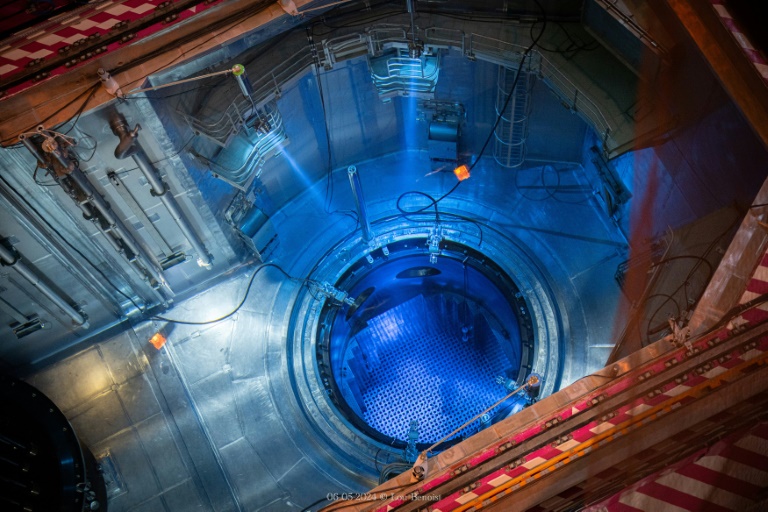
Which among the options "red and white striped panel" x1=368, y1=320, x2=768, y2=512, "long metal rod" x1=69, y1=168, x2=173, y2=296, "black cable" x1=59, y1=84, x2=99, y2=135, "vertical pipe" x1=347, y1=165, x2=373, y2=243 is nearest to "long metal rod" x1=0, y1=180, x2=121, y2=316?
Result: "long metal rod" x1=69, y1=168, x2=173, y2=296

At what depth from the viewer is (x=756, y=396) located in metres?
7.30

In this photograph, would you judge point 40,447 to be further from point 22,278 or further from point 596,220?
Answer: point 596,220

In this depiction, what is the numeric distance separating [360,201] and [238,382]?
14.1 feet

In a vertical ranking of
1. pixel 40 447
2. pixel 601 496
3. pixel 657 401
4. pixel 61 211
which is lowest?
pixel 601 496

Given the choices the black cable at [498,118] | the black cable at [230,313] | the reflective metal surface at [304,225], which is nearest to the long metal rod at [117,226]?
the reflective metal surface at [304,225]

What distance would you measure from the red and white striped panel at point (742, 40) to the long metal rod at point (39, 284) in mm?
11002

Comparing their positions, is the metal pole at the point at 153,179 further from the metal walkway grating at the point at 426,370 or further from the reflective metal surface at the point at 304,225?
the metal walkway grating at the point at 426,370

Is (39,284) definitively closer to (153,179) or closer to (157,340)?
(157,340)

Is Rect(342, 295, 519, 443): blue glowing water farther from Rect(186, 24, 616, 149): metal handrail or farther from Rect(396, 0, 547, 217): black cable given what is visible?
Rect(186, 24, 616, 149): metal handrail

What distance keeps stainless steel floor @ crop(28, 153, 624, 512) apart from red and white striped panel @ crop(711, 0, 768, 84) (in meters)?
5.31

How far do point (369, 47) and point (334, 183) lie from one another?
3892mm

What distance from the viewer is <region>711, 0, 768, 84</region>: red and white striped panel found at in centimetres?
802

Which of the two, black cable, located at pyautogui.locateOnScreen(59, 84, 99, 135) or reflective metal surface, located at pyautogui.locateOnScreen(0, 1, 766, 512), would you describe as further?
reflective metal surface, located at pyautogui.locateOnScreen(0, 1, 766, 512)

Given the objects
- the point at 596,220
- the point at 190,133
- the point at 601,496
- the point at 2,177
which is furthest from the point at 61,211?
the point at 596,220
